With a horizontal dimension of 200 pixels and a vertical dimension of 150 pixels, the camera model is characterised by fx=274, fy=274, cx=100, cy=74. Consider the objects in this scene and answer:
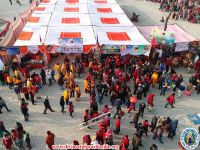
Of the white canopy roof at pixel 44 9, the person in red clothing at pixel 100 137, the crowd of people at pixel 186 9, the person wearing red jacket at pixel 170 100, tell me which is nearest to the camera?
the person in red clothing at pixel 100 137

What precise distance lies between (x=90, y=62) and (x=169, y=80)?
4.81 meters

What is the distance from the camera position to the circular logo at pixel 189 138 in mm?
10594

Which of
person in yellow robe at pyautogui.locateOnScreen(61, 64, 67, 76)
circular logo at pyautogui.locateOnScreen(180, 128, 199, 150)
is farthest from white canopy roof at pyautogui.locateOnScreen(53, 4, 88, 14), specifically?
circular logo at pyautogui.locateOnScreen(180, 128, 199, 150)

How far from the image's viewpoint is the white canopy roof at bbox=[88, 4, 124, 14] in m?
22.4

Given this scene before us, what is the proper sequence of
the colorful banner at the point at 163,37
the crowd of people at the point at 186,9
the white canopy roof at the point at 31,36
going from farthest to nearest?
the crowd of people at the point at 186,9 → the colorful banner at the point at 163,37 → the white canopy roof at the point at 31,36

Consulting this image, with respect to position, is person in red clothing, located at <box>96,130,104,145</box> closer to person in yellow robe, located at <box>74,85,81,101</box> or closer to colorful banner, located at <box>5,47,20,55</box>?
person in yellow robe, located at <box>74,85,81,101</box>

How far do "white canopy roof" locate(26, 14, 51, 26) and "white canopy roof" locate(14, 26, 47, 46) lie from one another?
2.11 ft

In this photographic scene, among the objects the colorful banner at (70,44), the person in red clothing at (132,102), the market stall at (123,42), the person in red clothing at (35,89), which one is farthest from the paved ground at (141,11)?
the person in red clothing at (35,89)

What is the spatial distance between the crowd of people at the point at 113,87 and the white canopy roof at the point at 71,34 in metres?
1.23

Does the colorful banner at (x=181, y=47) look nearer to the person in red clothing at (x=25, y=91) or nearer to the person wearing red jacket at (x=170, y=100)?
the person wearing red jacket at (x=170, y=100)

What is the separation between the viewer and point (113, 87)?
47.8ft

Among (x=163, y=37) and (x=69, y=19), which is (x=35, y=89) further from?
(x=163, y=37)

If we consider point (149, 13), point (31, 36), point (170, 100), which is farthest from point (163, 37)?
point (149, 13)

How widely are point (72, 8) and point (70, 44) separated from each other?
6976 millimetres
